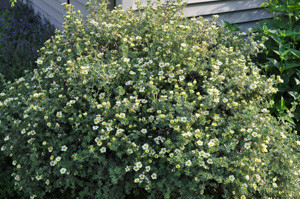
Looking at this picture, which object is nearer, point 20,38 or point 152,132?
point 152,132

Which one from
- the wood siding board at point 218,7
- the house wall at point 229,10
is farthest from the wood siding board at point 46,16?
the wood siding board at point 218,7

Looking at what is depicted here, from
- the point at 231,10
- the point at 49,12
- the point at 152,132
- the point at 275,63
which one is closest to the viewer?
the point at 152,132

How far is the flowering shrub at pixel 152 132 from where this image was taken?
7.57 feet

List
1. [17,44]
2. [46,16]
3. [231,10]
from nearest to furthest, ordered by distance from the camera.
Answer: [231,10]
[17,44]
[46,16]

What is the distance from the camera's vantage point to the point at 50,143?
2.46 m

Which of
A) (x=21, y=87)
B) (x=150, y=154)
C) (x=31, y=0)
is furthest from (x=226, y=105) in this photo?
(x=31, y=0)

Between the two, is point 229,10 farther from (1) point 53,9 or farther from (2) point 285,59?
(1) point 53,9

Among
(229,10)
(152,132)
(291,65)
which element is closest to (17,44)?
(229,10)

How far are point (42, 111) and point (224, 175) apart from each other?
1.48 meters

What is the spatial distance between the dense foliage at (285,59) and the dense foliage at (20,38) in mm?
2822

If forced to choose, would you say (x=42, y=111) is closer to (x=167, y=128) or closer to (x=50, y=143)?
(x=50, y=143)

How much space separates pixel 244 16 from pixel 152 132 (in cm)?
279

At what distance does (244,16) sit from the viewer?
4570 millimetres

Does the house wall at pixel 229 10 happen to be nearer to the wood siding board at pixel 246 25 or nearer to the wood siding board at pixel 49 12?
the wood siding board at pixel 246 25
